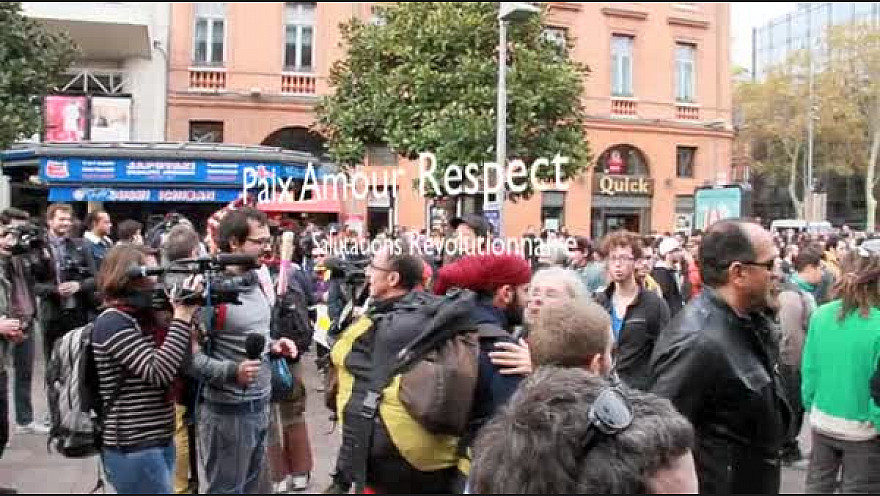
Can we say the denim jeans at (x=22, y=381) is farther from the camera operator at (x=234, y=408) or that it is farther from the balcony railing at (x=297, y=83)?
the balcony railing at (x=297, y=83)

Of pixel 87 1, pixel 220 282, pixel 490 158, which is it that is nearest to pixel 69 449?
pixel 220 282

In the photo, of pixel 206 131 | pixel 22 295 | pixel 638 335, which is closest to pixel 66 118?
pixel 206 131

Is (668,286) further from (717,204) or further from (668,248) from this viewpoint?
(717,204)

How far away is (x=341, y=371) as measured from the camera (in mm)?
3799

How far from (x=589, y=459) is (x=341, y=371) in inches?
102

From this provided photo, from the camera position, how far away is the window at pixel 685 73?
1222 inches

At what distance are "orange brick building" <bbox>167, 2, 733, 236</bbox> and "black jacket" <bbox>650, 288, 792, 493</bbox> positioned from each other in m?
19.2

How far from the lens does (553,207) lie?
28.2 m

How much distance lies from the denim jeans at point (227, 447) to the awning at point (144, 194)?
1114 cm

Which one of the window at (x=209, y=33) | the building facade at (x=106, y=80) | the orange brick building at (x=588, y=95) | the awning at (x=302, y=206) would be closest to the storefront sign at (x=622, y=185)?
the orange brick building at (x=588, y=95)

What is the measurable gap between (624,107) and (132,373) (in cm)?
2796

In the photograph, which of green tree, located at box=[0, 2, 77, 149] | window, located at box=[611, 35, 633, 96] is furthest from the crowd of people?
window, located at box=[611, 35, 633, 96]

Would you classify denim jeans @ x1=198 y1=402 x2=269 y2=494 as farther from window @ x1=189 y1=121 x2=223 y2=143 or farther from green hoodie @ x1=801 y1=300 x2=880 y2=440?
window @ x1=189 y1=121 x2=223 y2=143

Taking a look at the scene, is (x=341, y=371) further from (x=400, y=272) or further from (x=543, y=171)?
(x=543, y=171)
